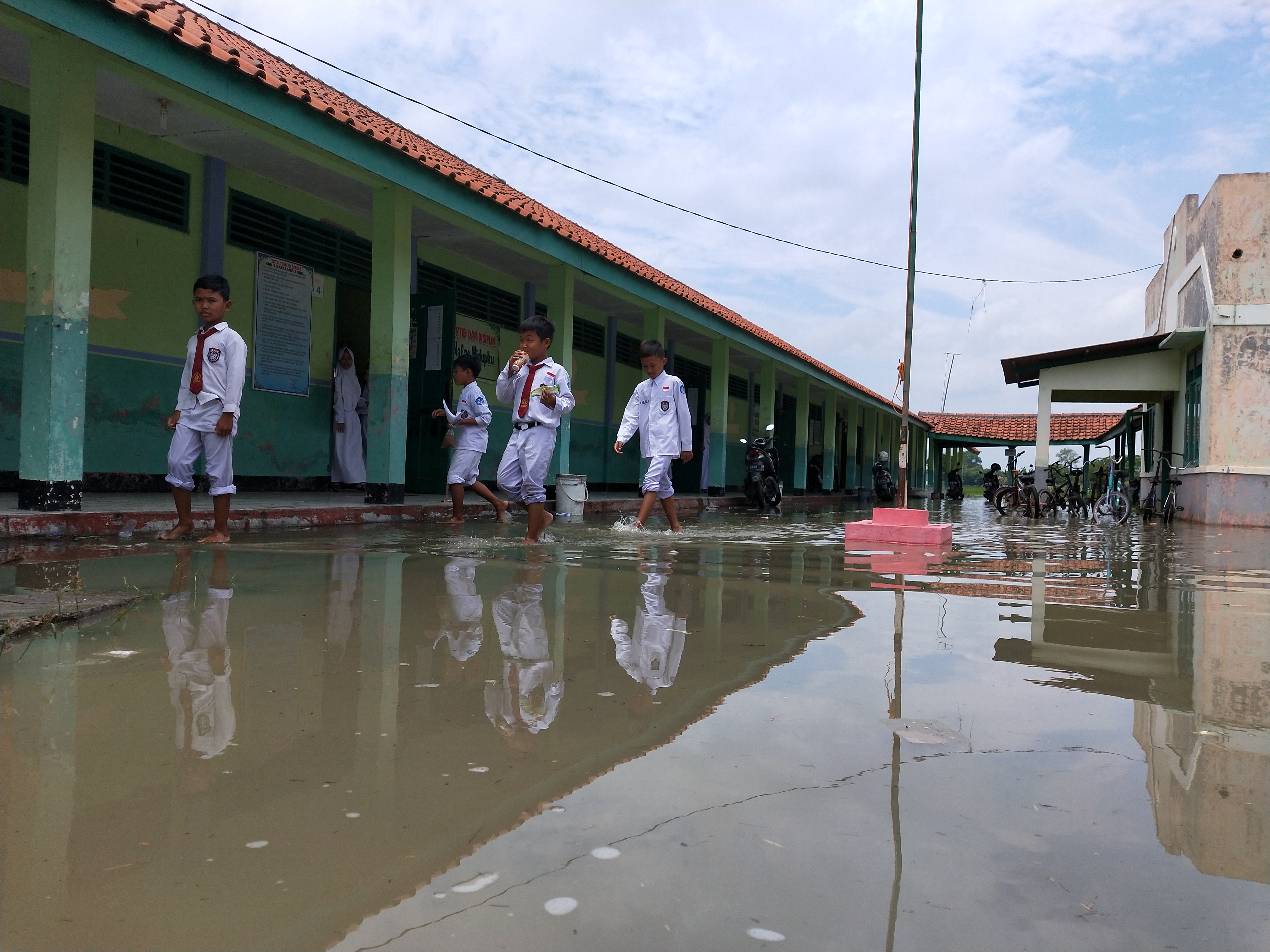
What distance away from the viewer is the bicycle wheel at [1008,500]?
57.1 ft

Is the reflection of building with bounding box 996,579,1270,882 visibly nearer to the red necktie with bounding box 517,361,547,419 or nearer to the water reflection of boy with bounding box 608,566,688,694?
the water reflection of boy with bounding box 608,566,688,694

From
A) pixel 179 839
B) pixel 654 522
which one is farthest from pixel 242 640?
pixel 654 522

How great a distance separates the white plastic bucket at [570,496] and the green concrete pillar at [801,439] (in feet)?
39.2

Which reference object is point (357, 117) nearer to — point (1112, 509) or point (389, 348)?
point (389, 348)

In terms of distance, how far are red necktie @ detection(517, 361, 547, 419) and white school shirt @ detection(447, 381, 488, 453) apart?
1.78 metres

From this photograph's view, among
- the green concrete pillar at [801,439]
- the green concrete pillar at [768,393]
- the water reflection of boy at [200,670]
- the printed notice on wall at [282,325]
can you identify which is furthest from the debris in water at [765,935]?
the green concrete pillar at [801,439]

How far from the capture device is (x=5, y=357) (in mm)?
7594

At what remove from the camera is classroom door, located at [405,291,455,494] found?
10.7m

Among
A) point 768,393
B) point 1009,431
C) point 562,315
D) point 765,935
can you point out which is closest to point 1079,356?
point 768,393

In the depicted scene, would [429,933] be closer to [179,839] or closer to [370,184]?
[179,839]

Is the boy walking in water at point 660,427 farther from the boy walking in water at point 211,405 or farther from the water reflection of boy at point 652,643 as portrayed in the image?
the water reflection of boy at point 652,643

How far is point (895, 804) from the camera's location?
1.74m

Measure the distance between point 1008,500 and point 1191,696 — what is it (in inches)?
640

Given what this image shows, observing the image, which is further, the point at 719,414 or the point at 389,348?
the point at 719,414
